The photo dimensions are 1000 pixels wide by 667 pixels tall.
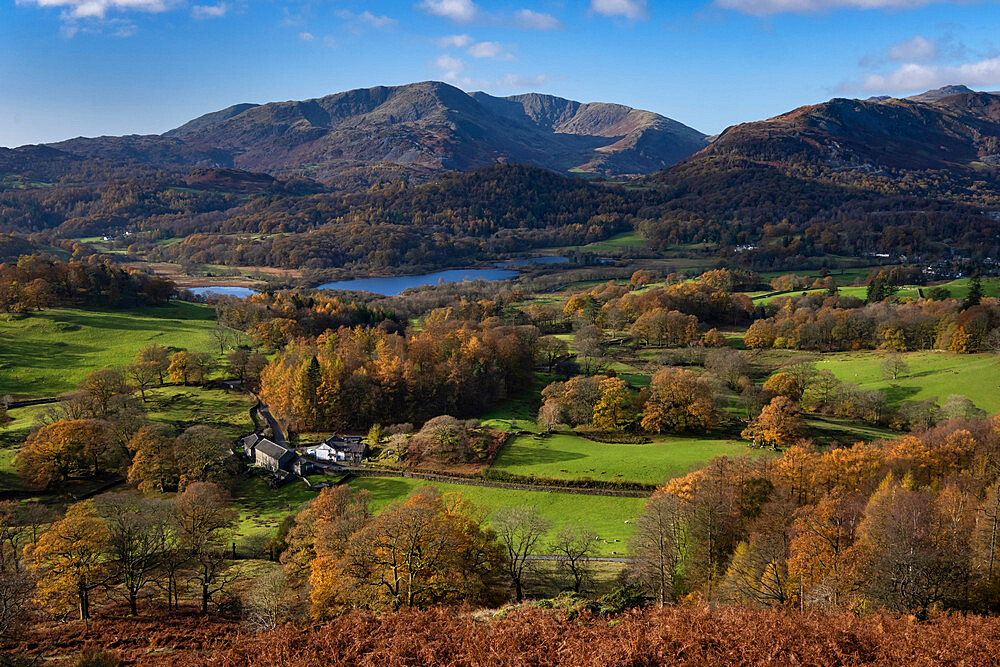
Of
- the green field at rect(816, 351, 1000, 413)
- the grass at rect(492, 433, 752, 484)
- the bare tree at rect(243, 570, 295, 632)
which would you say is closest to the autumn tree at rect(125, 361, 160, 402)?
the grass at rect(492, 433, 752, 484)

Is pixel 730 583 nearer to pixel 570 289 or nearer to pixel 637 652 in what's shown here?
pixel 637 652

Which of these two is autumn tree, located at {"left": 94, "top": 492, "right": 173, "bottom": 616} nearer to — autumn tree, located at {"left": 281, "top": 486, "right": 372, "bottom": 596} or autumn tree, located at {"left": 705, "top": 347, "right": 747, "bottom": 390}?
autumn tree, located at {"left": 281, "top": 486, "right": 372, "bottom": 596}

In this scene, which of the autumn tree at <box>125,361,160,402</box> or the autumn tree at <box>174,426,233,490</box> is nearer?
the autumn tree at <box>174,426,233,490</box>

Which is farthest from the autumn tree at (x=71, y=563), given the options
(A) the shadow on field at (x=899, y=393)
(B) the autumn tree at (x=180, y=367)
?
(A) the shadow on field at (x=899, y=393)

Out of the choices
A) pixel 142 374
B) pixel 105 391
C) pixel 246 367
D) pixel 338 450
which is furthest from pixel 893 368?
pixel 142 374

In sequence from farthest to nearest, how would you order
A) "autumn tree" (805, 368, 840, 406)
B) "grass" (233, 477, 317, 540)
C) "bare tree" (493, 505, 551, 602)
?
1. "autumn tree" (805, 368, 840, 406)
2. "grass" (233, 477, 317, 540)
3. "bare tree" (493, 505, 551, 602)

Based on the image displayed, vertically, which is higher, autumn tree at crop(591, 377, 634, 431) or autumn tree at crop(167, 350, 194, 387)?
autumn tree at crop(167, 350, 194, 387)

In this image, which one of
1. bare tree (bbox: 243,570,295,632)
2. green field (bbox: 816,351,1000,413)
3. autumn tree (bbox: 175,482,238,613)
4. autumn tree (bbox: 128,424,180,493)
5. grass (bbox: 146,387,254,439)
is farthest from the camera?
grass (bbox: 146,387,254,439)

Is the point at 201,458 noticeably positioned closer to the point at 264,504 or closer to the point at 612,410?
the point at 264,504

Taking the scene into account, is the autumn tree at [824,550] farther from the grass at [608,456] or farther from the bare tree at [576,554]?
the grass at [608,456]
